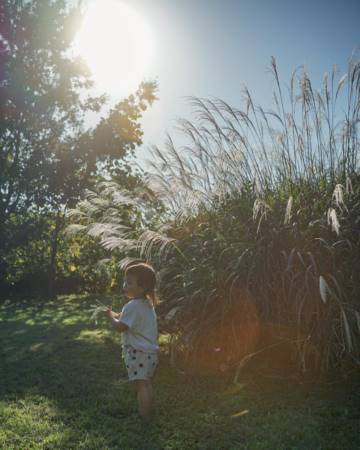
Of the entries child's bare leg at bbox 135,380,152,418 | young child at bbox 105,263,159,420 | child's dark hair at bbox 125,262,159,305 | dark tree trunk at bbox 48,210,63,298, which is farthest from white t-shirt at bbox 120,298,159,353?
dark tree trunk at bbox 48,210,63,298

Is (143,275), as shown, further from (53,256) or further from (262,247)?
(53,256)

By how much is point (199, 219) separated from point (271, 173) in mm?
757

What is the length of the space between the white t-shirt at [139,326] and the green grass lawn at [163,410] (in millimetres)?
407

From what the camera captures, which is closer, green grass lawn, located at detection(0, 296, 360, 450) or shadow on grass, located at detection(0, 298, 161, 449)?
green grass lawn, located at detection(0, 296, 360, 450)

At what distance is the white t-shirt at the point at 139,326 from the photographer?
305cm

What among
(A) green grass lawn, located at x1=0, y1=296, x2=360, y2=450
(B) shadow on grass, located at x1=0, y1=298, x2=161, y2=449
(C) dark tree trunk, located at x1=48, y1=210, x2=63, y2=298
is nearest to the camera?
(A) green grass lawn, located at x1=0, y1=296, x2=360, y2=450

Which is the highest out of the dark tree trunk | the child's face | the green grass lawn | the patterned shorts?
the dark tree trunk

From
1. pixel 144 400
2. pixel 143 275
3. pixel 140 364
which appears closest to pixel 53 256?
pixel 143 275

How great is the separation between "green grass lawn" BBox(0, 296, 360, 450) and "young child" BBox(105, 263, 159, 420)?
0.20 metres

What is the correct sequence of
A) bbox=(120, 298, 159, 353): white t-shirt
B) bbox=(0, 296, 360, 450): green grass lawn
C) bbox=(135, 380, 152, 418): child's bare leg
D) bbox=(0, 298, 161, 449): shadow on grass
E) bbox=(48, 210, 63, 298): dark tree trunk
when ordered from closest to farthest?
bbox=(0, 296, 360, 450): green grass lawn < bbox=(0, 298, 161, 449): shadow on grass < bbox=(135, 380, 152, 418): child's bare leg < bbox=(120, 298, 159, 353): white t-shirt < bbox=(48, 210, 63, 298): dark tree trunk

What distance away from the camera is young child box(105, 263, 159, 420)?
2969 millimetres

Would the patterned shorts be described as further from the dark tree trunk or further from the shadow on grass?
the dark tree trunk

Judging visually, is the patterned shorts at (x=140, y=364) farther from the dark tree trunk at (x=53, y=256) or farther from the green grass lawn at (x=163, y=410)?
the dark tree trunk at (x=53, y=256)

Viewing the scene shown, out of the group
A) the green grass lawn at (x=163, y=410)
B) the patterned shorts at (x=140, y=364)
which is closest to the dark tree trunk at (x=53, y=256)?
the green grass lawn at (x=163, y=410)
